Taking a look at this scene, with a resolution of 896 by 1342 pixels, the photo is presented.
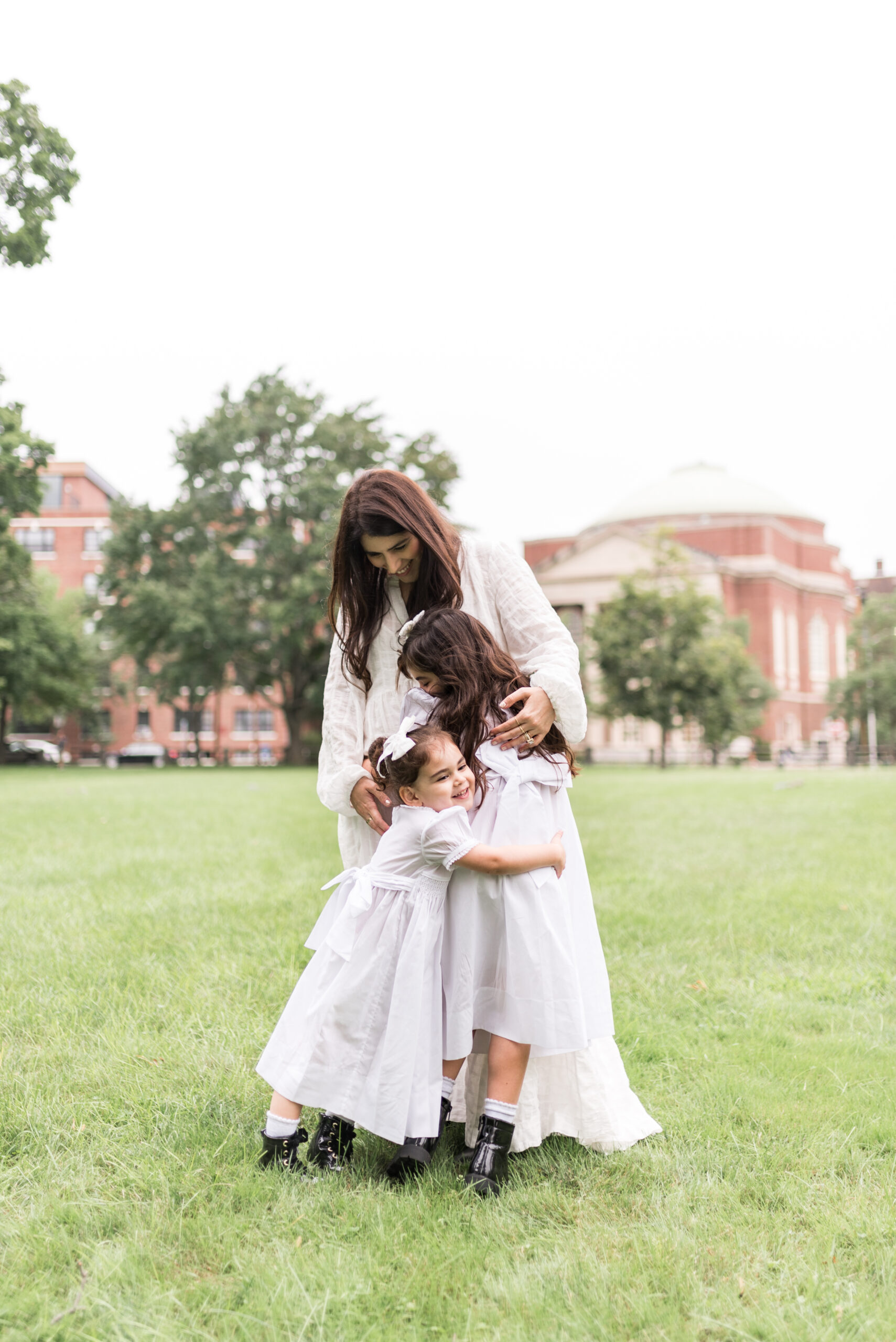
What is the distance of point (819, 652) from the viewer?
62844mm

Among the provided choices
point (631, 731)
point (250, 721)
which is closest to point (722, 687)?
point (631, 731)

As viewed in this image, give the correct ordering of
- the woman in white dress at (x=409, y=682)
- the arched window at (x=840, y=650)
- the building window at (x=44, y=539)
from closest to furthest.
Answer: the woman in white dress at (x=409, y=682)
the arched window at (x=840, y=650)
the building window at (x=44, y=539)

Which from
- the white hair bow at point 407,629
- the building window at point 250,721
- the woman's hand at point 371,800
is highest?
the building window at point 250,721

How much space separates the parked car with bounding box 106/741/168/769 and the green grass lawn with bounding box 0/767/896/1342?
48.2 m

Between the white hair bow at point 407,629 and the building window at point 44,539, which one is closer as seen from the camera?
the white hair bow at point 407,629

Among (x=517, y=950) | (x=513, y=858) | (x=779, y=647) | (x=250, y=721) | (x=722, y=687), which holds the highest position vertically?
(x=779, y=647)

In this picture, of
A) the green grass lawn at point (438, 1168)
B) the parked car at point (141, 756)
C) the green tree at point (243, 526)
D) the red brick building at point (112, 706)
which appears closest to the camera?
the green grass lawn at point (438, 1168)

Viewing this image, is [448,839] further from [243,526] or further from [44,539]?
[44,539]

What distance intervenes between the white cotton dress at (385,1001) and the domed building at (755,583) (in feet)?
164

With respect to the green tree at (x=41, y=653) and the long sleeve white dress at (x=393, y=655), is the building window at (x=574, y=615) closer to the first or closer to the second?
the green tree at (x=41, y=653)

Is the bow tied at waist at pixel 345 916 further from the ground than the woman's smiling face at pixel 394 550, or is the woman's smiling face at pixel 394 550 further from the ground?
the woman's smiling face at pixel 394 550

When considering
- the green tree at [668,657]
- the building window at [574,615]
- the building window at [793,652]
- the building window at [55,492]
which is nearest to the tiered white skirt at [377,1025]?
the green tree at [668,657]

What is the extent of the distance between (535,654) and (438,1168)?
4.56 feet

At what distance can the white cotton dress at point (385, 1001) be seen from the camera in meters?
2.56
